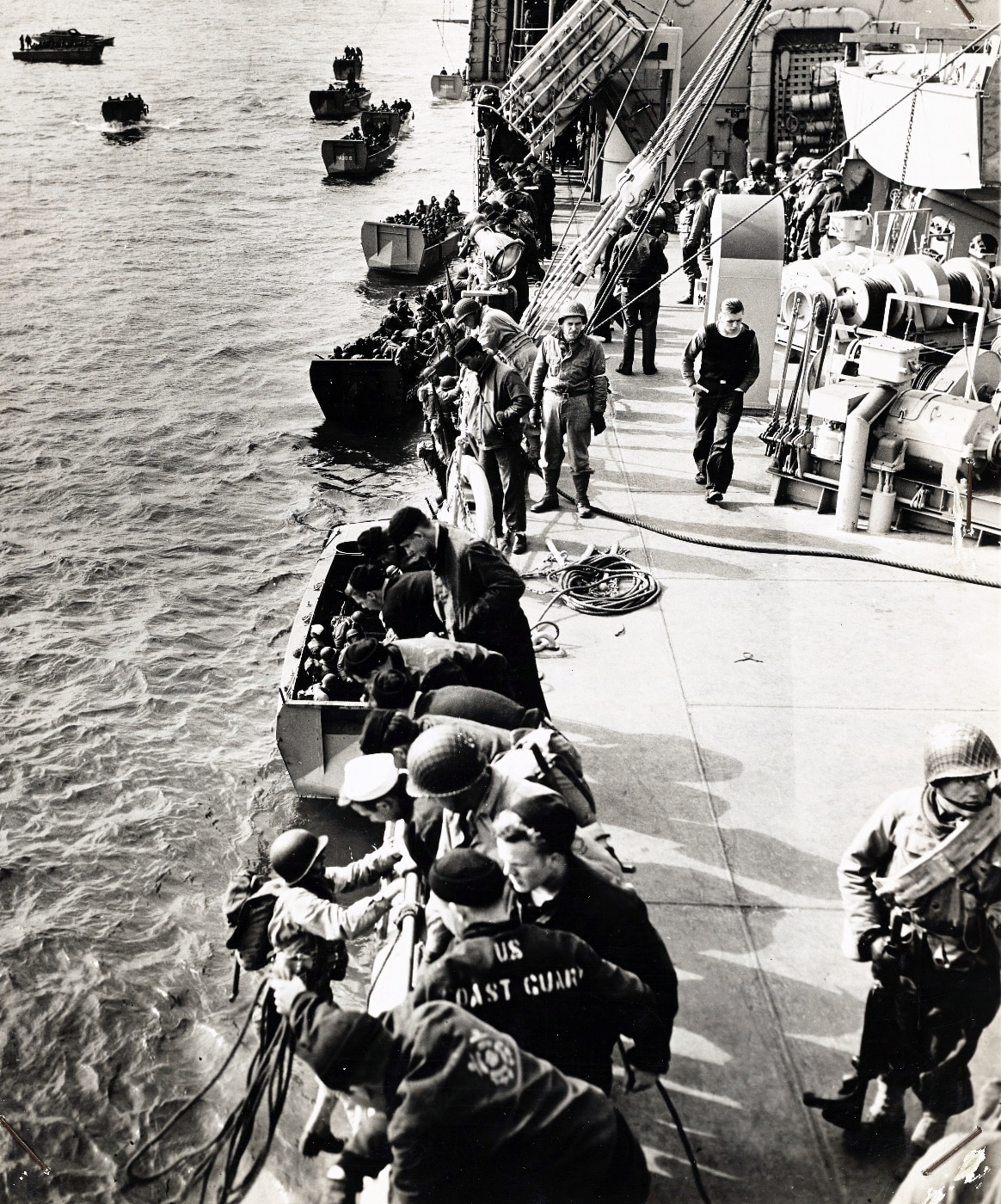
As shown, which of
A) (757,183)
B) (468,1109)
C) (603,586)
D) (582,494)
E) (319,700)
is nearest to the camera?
(468,1109)

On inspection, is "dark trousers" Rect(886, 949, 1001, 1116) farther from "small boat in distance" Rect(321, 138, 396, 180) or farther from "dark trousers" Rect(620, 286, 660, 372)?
"small boat in distance" Rect(321, 138, 396, 180)

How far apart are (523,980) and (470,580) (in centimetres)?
309

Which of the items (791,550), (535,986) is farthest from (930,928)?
(791,550)

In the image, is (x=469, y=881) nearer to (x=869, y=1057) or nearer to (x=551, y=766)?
(x=551, y=766)

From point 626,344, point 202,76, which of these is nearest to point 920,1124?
point 626,344

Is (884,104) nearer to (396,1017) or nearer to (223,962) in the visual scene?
(223,962)

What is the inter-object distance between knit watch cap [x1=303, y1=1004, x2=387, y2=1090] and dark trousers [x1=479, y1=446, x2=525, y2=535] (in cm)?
629

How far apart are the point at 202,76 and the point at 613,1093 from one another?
76.8 metres

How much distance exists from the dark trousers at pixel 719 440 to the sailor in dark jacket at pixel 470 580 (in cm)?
467

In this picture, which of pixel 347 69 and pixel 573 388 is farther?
pixel 347 69

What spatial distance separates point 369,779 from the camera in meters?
4.79

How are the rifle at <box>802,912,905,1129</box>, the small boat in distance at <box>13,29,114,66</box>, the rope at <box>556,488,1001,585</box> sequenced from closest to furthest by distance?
1. the rifle at <box>802,912,905,1129</box>
2. the rope at <box>556,488,1001,585</box>
3. the small boat in distance at <box>13,29,114,66</box>

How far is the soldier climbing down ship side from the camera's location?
3.87m

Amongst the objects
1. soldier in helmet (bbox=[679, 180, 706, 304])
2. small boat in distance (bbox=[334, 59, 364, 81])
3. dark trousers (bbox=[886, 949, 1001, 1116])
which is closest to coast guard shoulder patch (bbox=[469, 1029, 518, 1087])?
dark trousers (bbox=[886, 949, 1001, 1116])
